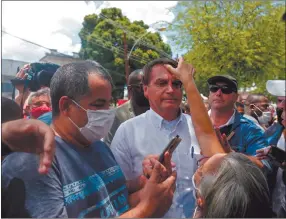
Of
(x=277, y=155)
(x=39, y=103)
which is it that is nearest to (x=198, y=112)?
(x=277, y=155)

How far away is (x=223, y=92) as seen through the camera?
1588 mm

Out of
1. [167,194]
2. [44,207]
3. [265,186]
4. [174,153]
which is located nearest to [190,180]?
[174,153]

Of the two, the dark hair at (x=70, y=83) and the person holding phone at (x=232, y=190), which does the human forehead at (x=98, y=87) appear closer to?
the dark hair at (x=70, y=83)

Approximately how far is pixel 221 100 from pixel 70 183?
0.85m

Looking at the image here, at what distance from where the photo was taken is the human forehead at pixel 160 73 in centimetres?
157

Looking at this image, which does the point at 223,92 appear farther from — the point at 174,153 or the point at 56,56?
the point at 56,56

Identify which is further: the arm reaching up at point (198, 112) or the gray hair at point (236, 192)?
the arm reaching up at point (198, 112)

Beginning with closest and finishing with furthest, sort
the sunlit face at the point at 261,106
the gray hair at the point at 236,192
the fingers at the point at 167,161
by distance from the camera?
the gray hair at the point at 236,192
the fingers at the point at 167,161
the sunlit face at the point at 261,106

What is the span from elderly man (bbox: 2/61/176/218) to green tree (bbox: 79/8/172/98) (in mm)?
269

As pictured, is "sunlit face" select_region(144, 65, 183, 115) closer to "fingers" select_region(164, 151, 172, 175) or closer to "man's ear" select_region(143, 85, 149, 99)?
"man's ear" select_region(143, 85, 149, 99)

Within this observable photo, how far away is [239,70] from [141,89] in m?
0.55

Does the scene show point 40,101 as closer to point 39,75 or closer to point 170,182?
point 39,75

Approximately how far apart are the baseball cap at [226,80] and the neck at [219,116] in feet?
0.46

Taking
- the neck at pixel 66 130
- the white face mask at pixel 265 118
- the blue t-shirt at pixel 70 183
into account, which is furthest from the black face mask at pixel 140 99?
the white face mask at pixel 265 118
